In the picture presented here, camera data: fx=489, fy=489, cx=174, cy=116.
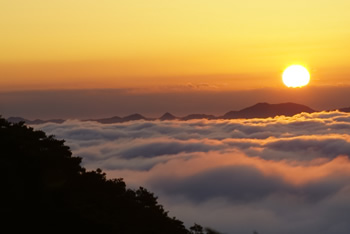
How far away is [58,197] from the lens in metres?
32.3

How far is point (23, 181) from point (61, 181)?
122 inches

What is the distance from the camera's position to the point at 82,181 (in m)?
44.2

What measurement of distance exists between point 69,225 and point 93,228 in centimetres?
154

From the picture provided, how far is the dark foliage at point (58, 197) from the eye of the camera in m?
30.1

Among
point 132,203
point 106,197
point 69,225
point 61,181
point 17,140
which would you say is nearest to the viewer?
point 69,225

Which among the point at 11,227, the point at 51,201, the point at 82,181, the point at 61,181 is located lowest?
the point at 11,227

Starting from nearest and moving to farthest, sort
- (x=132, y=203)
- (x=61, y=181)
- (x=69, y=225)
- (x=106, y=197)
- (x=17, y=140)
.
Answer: (x=69, y=225) < (x=61, y=181) < (x=17, y=140) < (x=106, y=197) < (x=132, y=203)

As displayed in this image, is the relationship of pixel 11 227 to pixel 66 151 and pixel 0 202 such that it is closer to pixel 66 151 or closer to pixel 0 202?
pixel 0 202

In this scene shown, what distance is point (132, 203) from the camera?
152 feet

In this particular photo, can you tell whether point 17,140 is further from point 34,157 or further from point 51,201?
point 51,201

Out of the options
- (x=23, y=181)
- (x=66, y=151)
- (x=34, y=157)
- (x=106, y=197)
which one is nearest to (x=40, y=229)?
(x=23, y=181)

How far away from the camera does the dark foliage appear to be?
3008 cm

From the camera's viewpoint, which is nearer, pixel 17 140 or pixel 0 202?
pixel 0 202

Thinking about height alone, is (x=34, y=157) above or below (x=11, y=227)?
above
